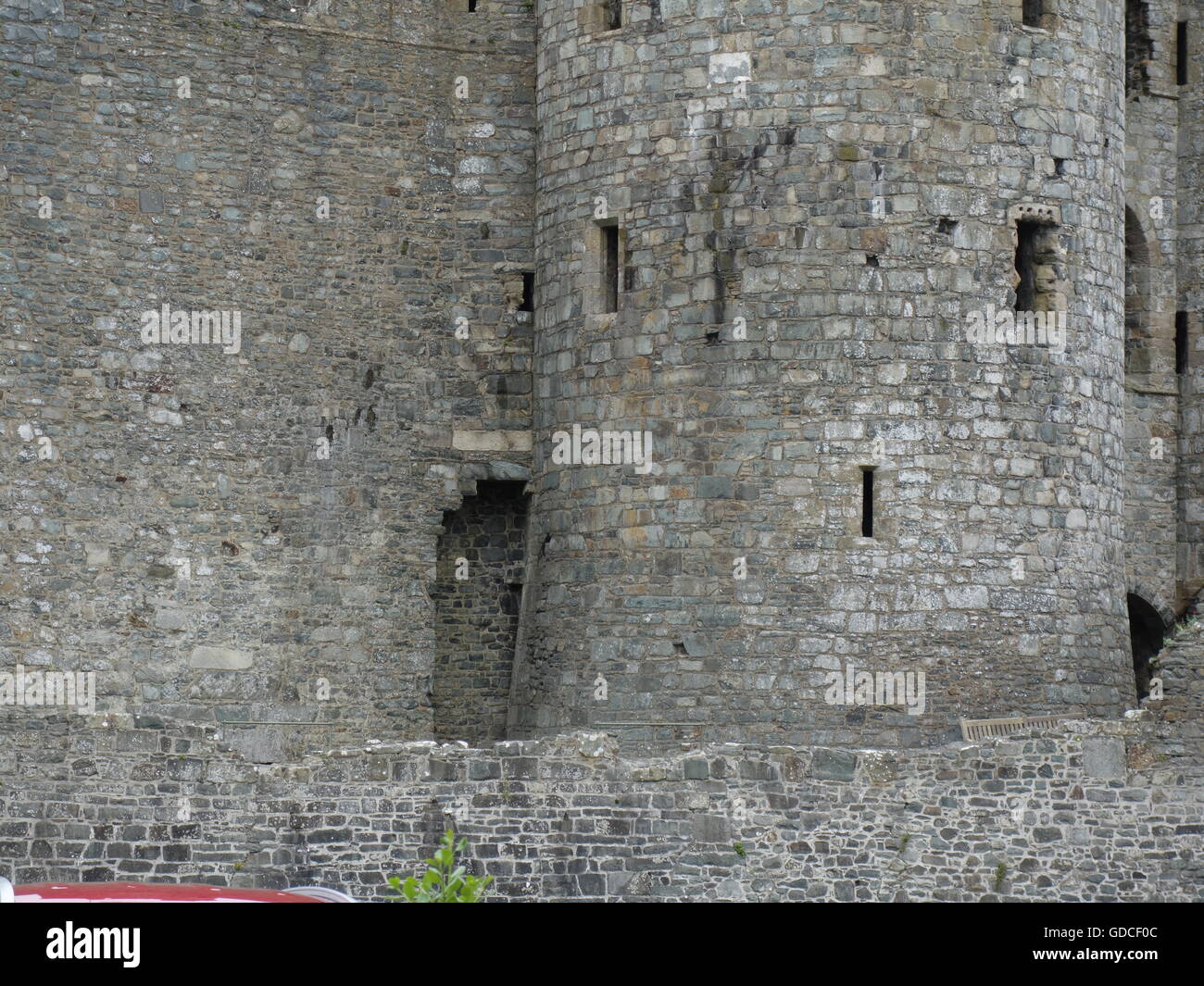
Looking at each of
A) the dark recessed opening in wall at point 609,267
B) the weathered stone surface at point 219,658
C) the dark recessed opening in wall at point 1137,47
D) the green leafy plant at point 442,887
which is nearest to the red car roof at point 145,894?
the green leafy plant at point 442,887

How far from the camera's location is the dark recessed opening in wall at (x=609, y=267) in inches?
834

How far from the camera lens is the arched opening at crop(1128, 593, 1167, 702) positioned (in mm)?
24312

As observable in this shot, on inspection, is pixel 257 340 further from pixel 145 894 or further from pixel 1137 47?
pixel 145 894

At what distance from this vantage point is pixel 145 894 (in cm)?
1277

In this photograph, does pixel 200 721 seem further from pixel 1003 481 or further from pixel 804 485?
pixel 1003 481

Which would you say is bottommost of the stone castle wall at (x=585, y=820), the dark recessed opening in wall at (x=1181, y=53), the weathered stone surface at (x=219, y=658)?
the stone castle wall at (x=585, y=820)

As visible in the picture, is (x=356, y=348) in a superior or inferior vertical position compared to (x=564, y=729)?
superior

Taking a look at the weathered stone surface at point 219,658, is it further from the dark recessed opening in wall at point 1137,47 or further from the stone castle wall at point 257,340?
the dark recessed opening in wall at point 1137,47

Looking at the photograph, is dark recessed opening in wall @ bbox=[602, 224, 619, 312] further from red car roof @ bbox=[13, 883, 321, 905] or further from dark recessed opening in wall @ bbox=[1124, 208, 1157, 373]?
red car roof @ bbox=[13, 883, 321, 905]

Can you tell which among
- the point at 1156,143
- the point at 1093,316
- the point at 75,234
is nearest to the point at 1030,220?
the point at 1093,316

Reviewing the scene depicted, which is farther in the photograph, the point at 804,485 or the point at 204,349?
the point at 204,349

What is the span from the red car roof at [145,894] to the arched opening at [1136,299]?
13608mm

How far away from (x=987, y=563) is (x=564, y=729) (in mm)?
4012

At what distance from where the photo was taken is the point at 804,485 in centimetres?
1992
